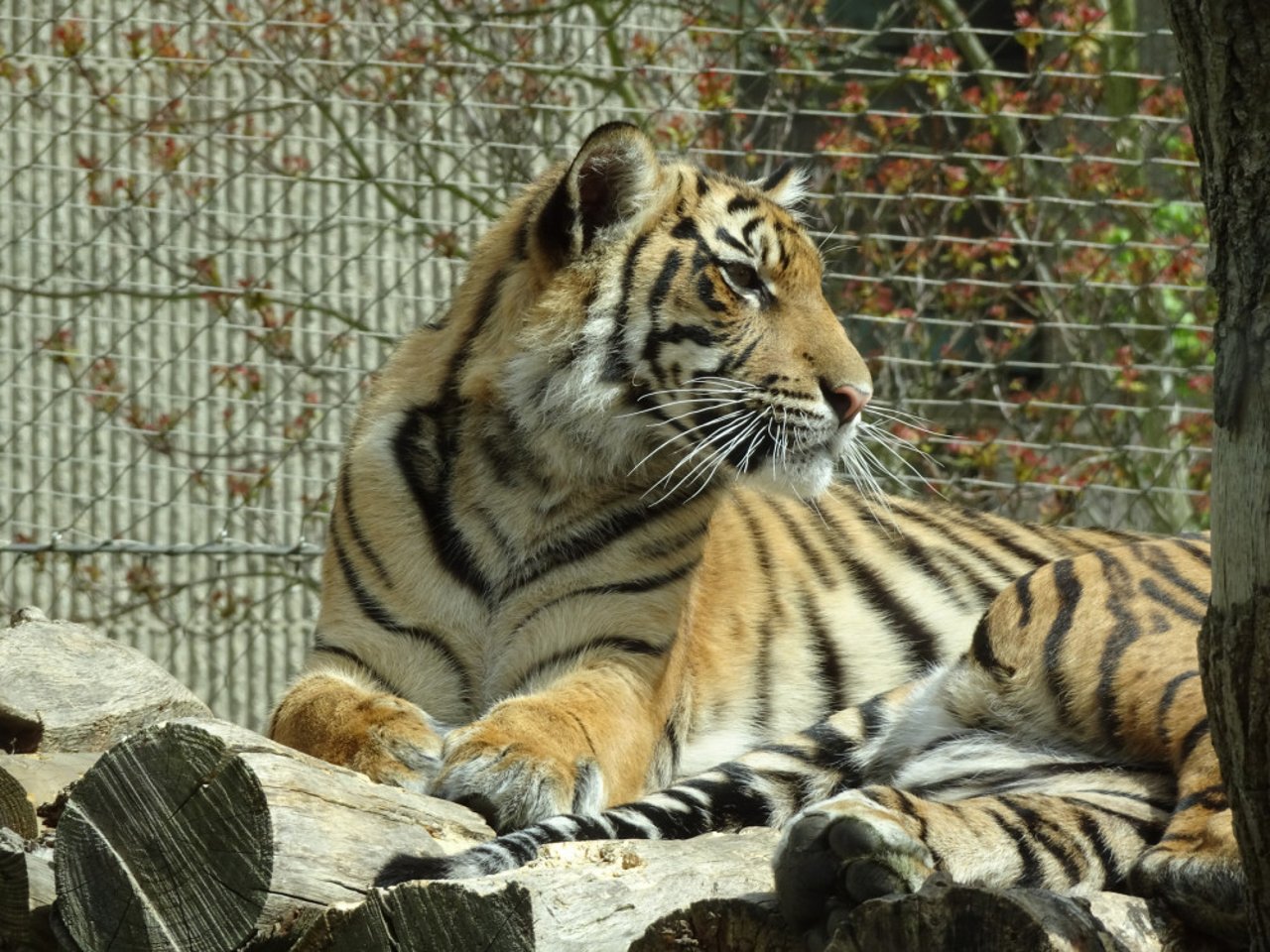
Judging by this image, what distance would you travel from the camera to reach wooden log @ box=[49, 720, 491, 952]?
230 cm

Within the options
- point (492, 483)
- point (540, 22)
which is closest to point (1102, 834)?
point (492, 483)

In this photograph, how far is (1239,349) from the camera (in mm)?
1687

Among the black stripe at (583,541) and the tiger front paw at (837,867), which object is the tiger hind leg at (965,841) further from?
the black stripe at (583,541)

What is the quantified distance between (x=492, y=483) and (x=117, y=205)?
3.62 meters

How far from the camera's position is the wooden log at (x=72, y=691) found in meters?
3.45

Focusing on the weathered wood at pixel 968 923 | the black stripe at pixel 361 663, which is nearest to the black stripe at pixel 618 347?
the black stripe at pixel 361 663

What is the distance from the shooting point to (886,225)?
6500mm

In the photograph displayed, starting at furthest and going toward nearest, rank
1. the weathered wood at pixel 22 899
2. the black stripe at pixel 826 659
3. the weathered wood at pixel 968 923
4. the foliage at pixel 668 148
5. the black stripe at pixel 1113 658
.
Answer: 1. the foliage at pixel 668 148
2. the black stripe at pixel 826 659
3. the black stripe at pixel 1113 658
4. the weathered wood at pixel 22 899
5. the weathered wood at pixel 968 923

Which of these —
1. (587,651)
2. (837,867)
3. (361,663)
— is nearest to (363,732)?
(361,663)

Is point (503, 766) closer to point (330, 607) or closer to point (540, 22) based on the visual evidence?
point (330, 607)

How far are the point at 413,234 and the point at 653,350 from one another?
3014 mm

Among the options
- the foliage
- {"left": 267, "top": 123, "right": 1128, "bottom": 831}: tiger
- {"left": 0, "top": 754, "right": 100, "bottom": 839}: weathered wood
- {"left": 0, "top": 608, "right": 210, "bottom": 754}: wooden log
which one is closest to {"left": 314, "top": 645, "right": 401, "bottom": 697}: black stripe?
{"left": 267, "top": 123, "right": 1128, "bottom": 831}: tiger

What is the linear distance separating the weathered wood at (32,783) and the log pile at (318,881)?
Answer: 13 cm

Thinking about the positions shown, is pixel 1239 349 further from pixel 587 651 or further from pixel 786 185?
pixel 786 185
